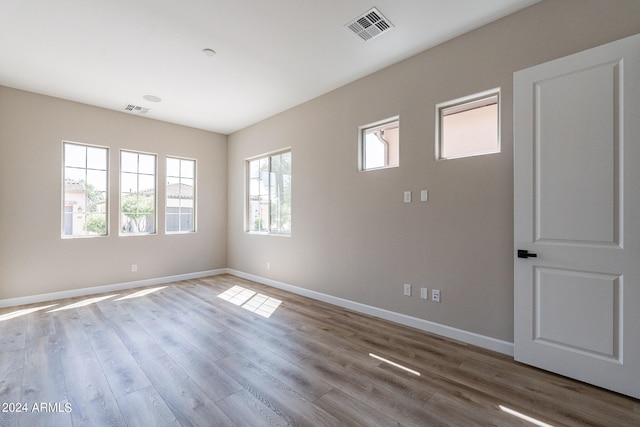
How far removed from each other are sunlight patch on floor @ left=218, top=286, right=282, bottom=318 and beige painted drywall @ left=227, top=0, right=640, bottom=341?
619 millimetres

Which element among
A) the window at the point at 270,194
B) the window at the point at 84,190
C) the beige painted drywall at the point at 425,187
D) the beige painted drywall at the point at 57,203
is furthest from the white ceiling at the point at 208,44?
the window at the point at 270,194

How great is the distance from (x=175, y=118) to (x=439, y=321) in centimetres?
534

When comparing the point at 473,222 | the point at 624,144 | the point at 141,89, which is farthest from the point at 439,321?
the point at 141,89

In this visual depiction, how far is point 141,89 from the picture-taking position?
13.3 feet

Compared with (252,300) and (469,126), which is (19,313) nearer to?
(252,300)

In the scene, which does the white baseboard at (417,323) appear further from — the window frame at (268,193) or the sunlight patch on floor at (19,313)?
the sunlight patch on floor at (19,313)

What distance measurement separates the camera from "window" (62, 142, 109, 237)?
447 cm

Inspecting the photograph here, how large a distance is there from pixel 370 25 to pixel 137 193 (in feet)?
15.4

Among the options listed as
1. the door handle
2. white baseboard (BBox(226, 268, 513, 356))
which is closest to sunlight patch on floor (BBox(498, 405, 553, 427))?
white baseboard (BBox(226, 268, 513, 356))

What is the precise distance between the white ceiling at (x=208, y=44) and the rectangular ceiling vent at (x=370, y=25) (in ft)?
0.16

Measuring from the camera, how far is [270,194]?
17.7 ft

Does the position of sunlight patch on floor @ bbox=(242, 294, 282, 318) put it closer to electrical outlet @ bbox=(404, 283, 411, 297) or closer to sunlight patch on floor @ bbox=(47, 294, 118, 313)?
electrical outlet @ bbox=(404, 283, 411, 297)

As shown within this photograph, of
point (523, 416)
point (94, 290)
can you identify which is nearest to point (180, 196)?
point (94, 290)

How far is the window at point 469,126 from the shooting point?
2.77 metres
